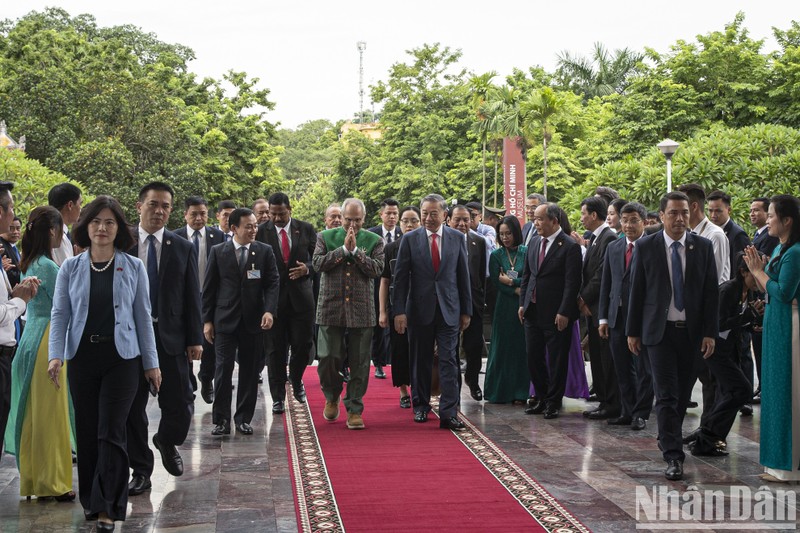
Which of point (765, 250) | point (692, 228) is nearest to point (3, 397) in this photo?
point (692, 228)

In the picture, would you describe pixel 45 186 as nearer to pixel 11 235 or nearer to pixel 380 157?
pixel 11 235

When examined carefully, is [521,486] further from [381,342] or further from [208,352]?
[381,342]

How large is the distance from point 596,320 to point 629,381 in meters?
0.81

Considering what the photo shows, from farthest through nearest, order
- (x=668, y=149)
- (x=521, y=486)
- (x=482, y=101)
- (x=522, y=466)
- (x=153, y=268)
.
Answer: (x=482, y=101) → (x=668, y=149) → (x=522, y=466) → (x=153, y=268) → (x=521, y=486)

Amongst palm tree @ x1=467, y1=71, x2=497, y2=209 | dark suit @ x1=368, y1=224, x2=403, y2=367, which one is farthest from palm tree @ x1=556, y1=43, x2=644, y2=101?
dark suit @ x1=368, y1=224, x2=403, y2=367

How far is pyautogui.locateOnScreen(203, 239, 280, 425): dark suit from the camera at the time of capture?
27.2ft

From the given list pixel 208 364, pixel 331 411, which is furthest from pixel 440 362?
pixel 208 364

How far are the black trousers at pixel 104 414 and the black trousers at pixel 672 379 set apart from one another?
3.42m

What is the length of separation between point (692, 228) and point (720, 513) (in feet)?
10.3

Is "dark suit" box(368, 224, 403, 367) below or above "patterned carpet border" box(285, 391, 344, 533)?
above

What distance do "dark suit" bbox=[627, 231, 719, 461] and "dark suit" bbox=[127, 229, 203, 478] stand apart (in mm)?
3000

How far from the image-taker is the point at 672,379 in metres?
6.75

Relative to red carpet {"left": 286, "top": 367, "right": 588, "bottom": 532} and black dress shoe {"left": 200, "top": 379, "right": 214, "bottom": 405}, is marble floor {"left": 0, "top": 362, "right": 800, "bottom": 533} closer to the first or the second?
red carpet {"left": 286, "top": 367, "right": 588, "bottom": 532}

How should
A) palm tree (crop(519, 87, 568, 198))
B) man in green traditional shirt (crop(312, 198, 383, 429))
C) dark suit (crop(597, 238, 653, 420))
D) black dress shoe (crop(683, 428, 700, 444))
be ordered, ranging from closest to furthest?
black dress shoe (crop(683, 428, 700, 444)) < dark suit (crop(597, 238, 653, 420)) < man in green traditional shirt (crop(312, 198, 383, 429)) < palm tree (crop(519, 87, 568, 198))
